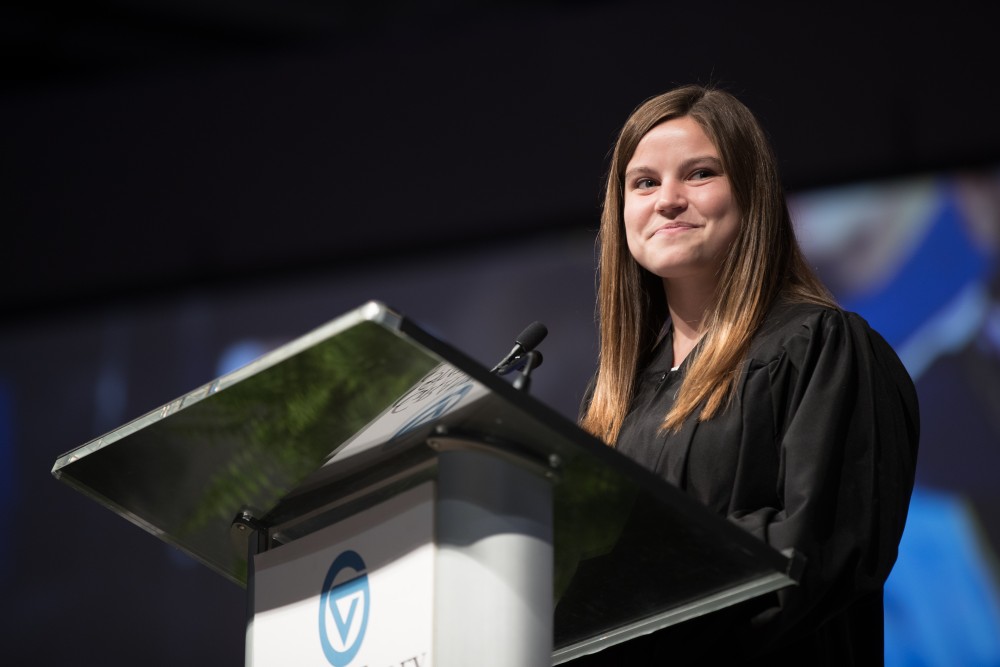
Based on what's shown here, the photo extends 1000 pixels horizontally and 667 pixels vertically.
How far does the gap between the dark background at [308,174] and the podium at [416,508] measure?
2761 millimetres

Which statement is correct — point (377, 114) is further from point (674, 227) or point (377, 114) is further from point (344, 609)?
point (344, 609)

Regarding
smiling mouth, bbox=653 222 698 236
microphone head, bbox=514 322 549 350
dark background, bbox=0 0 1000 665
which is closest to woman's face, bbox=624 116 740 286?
smiling mouth, bbox=653 222 698 236

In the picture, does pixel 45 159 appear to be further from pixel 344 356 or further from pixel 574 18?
pixel 344 356

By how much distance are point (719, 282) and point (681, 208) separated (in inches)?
4.7

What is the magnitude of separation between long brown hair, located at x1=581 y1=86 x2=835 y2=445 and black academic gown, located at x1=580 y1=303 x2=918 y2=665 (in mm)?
42

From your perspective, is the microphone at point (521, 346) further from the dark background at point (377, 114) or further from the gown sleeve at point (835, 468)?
the dark background at point (377, 114)

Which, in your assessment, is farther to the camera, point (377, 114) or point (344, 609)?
point (377, 114)

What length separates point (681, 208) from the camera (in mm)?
1866

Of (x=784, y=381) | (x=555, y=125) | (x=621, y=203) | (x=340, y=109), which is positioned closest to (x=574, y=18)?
(x=555, y=125)

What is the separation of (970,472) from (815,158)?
1.15m

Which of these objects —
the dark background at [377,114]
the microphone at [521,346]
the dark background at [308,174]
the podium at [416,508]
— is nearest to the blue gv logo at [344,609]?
the podium at [416,508]

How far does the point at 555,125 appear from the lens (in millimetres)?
4730

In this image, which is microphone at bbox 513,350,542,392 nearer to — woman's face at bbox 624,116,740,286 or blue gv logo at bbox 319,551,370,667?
blue gv logo at bbox 319,551,370,667

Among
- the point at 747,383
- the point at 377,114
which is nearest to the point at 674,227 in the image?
the point at 747,383
